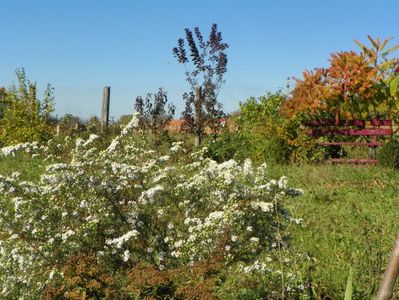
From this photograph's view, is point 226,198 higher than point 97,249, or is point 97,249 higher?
point 226,198

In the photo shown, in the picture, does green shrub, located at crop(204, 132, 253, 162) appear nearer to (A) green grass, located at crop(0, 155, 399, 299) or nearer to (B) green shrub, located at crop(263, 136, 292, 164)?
(B) green shrub, located at crop(263, 136, 292, 164)

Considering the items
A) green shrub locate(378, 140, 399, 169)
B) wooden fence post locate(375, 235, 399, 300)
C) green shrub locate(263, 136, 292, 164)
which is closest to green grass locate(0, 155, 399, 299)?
green shrub locate(378, 140, 399, 169)

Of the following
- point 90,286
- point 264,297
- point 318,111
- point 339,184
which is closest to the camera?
point 90,286

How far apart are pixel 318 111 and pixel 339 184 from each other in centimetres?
483

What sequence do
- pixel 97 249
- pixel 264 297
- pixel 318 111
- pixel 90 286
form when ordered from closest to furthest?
pixel 90 286, pixel 264 297, pixel 97 249, pixel 318 111

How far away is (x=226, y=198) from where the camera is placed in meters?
4.45

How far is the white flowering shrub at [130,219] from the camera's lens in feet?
13.6

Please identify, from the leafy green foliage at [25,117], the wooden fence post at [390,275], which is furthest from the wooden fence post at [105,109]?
the wooden fence post at [390,275]

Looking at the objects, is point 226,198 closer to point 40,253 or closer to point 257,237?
point 257,237

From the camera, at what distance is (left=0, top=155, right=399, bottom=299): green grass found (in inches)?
177

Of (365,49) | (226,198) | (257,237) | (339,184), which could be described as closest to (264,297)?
(257,237)

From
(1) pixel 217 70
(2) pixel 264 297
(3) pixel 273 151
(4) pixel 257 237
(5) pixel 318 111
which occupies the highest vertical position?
(1) pixel 217 70

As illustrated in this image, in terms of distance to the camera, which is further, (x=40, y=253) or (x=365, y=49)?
(x=365, y=49)

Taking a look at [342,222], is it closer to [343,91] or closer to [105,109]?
[343,91]
